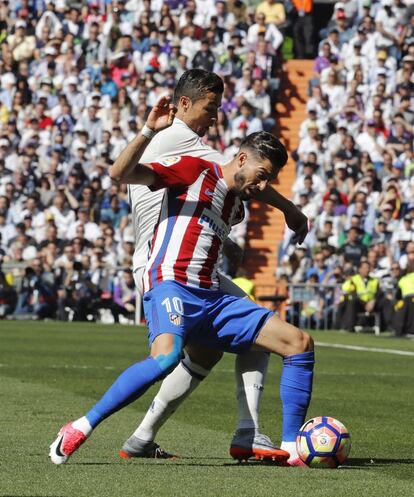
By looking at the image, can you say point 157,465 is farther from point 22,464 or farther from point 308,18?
point 308,18

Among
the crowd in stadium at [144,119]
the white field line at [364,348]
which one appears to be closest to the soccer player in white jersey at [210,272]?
the white field line at [364,348]

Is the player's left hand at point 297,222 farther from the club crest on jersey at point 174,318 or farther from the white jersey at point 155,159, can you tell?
the club crest on jersey at point 174,318

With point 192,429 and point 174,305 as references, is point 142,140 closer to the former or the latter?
point 174,305

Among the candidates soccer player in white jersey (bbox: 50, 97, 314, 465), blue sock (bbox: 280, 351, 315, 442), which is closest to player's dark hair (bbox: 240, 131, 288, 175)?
soccer player in white jersey (bbox: 50, 97, 314, 465)

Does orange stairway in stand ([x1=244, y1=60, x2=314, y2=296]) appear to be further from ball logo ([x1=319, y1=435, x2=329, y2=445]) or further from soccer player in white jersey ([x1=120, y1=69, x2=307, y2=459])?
ball logo ([x1=319, y1=435, x2=329, y2=445])

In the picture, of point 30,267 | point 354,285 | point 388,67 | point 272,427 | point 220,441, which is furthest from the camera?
point 388,67

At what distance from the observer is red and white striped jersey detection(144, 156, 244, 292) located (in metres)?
8.16

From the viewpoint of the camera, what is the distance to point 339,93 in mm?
30953

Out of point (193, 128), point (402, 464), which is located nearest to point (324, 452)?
point (402, 464)

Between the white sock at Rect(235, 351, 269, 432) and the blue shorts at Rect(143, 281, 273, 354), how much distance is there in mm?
318

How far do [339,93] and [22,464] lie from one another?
23.9 metres

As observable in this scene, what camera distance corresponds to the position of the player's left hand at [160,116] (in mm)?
7547

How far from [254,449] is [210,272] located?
1055 mm

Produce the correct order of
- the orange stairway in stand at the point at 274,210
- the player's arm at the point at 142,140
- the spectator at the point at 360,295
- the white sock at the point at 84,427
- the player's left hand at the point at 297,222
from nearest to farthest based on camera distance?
the player's arm at the point at 142,140 < the white sock at the point at 84,427 < the player's left hand at the point at 297,222 < the spectator at the point at 360,295 < the orange stairway in stand at the point at 274,210
